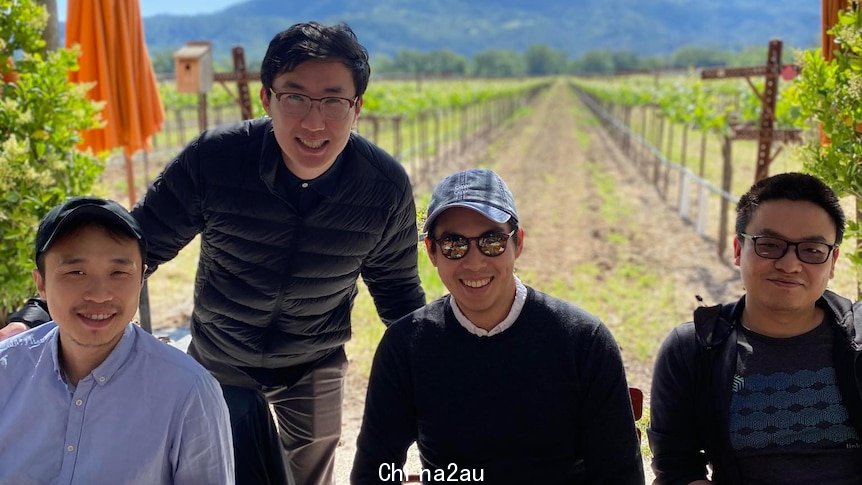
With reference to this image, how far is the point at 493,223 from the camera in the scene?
1.86m

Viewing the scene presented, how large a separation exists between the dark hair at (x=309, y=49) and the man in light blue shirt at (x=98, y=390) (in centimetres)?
61

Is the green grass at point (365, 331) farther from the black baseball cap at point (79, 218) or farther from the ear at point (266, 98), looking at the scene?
the black baseball cap at point (79, 218)

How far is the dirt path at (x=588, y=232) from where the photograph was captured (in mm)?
7980

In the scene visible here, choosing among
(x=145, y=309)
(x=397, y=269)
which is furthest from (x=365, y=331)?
(x=397, y=269)

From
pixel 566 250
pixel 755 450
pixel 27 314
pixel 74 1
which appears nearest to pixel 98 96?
pixel 74 1

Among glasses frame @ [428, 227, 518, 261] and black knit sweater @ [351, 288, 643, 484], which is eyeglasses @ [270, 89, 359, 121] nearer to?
glasses frame @ [428, 227, 518, 261]

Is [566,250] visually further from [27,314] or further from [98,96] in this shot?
[27,314]

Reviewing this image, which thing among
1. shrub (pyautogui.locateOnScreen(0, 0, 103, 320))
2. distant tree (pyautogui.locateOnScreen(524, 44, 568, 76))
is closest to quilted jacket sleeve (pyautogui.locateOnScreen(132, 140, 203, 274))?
shrub (pyautogui.locateOnScreen(0, 0, 103, 320))

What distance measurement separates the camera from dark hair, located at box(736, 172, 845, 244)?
206 cm

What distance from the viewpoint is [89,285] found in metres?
1.69

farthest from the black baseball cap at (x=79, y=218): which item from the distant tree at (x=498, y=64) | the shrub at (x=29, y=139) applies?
the distant tree at (x=498, y=64)

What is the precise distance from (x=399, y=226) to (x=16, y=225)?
193 centimetres

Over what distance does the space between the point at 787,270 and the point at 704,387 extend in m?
0.36

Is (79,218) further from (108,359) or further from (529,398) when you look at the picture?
(529,398)
